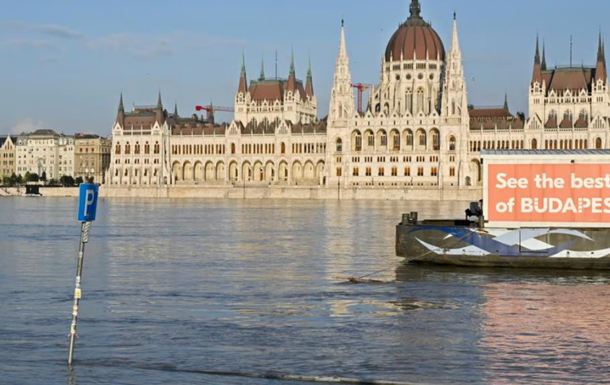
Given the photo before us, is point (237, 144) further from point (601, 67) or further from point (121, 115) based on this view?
Result: point (601, 67)

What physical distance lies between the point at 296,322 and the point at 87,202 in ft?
19.0

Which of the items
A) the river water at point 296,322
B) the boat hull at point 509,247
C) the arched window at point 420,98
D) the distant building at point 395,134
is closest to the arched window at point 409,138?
the distant building at point 395,134

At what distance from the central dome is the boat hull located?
139 m

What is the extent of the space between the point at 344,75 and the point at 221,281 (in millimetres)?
141526

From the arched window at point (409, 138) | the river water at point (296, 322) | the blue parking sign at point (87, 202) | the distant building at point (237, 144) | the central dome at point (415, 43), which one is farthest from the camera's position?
the distant building at point (237, 144)

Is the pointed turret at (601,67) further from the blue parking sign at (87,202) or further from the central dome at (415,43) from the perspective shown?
the blue parking sign at (87,202)

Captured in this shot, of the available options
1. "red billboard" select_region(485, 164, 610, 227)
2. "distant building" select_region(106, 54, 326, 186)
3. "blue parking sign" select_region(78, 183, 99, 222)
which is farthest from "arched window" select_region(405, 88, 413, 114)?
"blue parking sign" select_region(78, 183, 99, 222)

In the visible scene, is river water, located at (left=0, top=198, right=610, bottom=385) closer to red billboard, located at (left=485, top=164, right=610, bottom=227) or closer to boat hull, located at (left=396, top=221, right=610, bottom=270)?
boat hull, located at (left=396, top=221, right=610, bottom=270)

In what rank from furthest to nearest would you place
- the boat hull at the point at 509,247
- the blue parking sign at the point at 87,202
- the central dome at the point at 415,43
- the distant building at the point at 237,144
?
1. the distant building at the point at 237,144
2. the central dome at the point at 415,43
3. the boat hull at the point at 509,247
4. the blue parking sign at the point at 87,202

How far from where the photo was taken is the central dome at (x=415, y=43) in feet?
552

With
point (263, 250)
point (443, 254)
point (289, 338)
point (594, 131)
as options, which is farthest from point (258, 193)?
point (289, 338)

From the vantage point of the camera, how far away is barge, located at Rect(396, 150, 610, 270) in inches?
1200

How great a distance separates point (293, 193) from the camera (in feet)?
525

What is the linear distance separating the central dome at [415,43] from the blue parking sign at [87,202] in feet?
506
